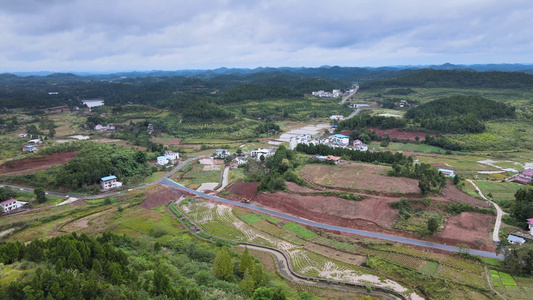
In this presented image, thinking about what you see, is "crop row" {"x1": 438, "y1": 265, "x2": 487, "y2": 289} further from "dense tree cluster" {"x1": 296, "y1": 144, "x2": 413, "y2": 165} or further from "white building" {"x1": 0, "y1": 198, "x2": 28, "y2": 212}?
"white building" {"x1": 0, "y1": 198, "x2": 28, "y2": 212}

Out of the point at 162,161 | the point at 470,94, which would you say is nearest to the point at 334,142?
the point at 162,161

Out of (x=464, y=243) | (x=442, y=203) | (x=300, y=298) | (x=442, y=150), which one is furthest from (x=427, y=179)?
(x=442, y=150)

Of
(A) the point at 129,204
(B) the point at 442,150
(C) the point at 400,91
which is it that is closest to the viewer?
(A) the point at 129,204

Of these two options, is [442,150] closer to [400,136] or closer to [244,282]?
[400,136]

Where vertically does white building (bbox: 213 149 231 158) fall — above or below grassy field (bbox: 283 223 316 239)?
above

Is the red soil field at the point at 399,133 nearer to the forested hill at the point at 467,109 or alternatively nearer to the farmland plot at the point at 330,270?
the forested hill at the point at 467,109

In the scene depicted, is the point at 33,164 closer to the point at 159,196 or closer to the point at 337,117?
the point at 159,196

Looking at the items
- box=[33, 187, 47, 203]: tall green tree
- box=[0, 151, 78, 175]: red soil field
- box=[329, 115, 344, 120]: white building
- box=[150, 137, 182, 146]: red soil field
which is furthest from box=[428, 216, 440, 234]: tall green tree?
box=[329, 115, 344, 120]: white building
